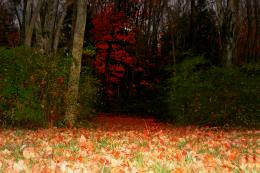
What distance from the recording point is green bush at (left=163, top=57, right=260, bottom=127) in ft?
60.5

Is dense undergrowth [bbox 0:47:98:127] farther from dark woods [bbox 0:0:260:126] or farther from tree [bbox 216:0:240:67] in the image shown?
tree [bbox 216:0:240:67]

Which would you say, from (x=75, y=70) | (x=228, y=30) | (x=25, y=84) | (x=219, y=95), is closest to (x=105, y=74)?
(x=228, y=30)

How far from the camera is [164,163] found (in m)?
5.48

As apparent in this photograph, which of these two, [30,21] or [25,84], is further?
[30,21]

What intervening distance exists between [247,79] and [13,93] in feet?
36.2

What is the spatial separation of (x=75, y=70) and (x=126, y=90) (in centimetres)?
2534

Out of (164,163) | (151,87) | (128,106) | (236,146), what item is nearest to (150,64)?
(151,87)

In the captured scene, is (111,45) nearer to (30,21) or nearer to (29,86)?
(30,21)

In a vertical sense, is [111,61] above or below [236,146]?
above

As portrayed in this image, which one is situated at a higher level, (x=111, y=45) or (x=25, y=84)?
(x=111, y=45)

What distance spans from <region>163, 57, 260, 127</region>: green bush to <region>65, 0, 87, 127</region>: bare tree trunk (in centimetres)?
688

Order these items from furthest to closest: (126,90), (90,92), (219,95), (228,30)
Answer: (126,90) < (228,30) < (219,95) < (90,92)

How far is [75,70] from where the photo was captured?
618 inches

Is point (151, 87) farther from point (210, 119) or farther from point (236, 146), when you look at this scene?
point (236, 146)
